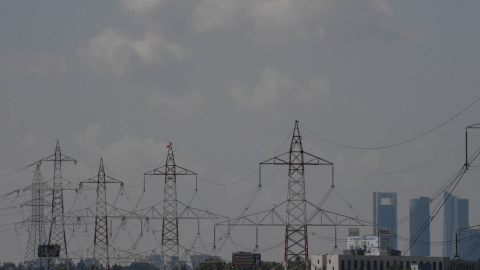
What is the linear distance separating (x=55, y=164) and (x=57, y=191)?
5.49 m

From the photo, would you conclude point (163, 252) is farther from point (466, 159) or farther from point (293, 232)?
point (466, 159)

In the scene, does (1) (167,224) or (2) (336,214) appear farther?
(1) (167,224)

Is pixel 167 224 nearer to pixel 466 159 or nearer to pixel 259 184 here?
pixel 259 184

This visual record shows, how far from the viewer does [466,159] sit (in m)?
88.2

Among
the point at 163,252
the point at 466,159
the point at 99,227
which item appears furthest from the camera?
the point at 99,227

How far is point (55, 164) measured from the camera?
18888cm

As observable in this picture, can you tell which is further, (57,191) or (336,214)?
(57,191)

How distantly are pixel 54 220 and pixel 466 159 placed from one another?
116m

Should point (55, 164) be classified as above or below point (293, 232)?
above

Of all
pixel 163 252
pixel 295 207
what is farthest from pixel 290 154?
pixel 163 252

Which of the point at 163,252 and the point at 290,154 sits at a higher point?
the point at 290,154

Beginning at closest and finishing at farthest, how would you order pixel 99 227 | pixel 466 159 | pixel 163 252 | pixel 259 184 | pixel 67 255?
1. pixel 466 159
2. pixel 259 184
3. pixel 163 252
4. pixel 99 227
5. pixel 67 255

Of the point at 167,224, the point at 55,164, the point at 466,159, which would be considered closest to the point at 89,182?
the point at 55,164

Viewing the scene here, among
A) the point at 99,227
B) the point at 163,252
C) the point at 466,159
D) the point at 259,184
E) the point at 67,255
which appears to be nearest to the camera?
the point at 466,159
